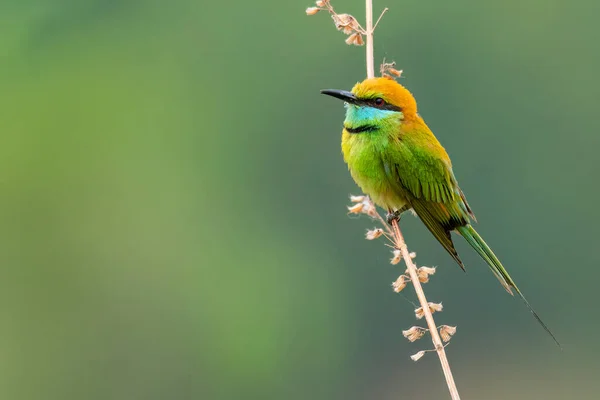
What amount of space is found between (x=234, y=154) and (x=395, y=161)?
69.0 ft

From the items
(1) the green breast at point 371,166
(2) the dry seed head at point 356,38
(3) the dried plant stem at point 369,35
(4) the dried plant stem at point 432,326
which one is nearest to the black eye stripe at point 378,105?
(1) the green breast at point 371,166

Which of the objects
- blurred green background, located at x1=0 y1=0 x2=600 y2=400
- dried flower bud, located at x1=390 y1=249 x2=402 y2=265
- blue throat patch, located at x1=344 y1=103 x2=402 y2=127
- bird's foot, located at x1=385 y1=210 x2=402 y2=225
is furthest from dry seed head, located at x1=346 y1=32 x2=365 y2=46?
blurred green background, located at x1=0 y1=0 x2=600 y2=400

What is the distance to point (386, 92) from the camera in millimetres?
3066

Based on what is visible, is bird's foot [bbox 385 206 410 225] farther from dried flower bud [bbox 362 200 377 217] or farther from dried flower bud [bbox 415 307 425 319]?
dried flower bud [bbox 415 307 425 319]

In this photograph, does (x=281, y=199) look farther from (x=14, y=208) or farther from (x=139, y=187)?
(x=14, y=208)

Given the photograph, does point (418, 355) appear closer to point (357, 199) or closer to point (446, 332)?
point (446, 332)

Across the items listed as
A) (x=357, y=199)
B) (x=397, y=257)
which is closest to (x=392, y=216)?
(x=357, y=199)

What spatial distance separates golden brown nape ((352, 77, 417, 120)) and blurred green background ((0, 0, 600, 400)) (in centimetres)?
1415

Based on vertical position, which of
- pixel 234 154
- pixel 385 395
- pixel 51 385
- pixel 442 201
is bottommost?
pixel 442 201

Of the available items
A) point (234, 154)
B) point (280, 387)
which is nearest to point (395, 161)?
point (280, 387)

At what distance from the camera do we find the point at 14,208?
22719mm

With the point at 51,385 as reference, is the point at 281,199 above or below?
above

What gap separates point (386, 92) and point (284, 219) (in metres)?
19.6

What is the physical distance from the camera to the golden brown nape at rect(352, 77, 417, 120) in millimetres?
3025
